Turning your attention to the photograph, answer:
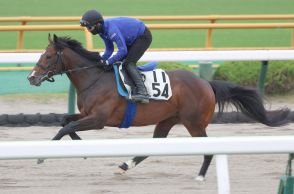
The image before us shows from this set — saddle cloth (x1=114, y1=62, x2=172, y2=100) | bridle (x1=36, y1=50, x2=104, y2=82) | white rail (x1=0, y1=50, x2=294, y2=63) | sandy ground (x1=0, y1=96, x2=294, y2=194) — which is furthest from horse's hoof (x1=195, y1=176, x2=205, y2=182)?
white rail (x1=0, y1=50, x2=294, y2=63)

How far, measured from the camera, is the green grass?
17797mm

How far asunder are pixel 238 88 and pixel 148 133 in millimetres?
1941

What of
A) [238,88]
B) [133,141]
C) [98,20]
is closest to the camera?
[133,141]

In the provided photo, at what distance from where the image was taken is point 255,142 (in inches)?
143

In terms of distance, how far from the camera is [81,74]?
7293 mm

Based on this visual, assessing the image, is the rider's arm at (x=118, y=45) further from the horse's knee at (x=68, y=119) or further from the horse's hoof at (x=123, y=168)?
the horse's hoof at (x=123, y=168)

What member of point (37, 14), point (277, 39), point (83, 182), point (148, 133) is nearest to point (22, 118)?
point (148, 133)

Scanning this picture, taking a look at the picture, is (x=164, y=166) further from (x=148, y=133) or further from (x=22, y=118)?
(x=22, y=118)

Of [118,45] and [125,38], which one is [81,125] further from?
[125,38]

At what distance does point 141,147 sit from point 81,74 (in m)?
3.75

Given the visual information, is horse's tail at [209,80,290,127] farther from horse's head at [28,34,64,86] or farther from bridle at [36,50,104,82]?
horse's head at [28,34,64,86]

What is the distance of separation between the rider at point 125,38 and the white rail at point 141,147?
343cm

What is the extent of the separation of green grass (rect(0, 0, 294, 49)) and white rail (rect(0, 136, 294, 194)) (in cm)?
1310

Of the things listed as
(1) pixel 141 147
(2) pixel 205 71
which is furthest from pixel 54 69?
(2) pixel 205 71
